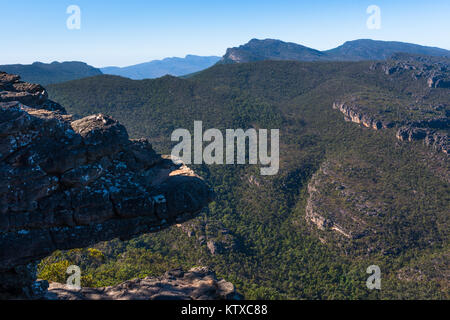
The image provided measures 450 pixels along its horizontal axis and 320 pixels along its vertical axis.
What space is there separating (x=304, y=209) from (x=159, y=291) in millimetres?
70524

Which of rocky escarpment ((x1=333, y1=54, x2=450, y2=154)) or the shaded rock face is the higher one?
rocky escarpment ((x1=333, y1=54, x2=450, y2=154))

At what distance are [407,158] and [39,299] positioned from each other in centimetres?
11148

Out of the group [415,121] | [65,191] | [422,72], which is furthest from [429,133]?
[65,191]

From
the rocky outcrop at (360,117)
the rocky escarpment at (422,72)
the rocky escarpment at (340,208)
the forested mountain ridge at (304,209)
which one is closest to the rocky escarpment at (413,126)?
the rocky outcrop at (360,117)

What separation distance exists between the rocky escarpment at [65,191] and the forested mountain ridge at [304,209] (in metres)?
20.6

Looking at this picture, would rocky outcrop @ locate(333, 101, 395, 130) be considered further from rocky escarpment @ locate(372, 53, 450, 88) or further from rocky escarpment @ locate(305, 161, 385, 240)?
rocky escarpment @ locate(372, 53, 450, 88)

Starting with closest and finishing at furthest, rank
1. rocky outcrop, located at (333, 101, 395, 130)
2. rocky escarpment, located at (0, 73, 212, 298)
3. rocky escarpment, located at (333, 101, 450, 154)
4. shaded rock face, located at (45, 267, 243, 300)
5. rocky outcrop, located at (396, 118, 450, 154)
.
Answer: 1. rocky escarpment, located at (0, 73, 212, 298)
2. shaded rock face, located at (45, 267, 243, 300)
3. rocky outcrop, located at (396, 118, 450, 154)
4. rocky escarpment, located at (333, 101, 450, 154)
5. rocky outcrop, located at (333, 101, 395, 130)

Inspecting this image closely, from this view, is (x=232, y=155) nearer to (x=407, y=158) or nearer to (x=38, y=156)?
(x=407, y=158)

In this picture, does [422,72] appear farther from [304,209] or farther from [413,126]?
[304,209]

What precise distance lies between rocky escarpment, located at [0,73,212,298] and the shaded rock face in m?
2.92

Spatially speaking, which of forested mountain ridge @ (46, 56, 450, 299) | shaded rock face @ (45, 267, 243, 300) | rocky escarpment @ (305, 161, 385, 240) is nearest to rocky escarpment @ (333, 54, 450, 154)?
forested mountain ridge @ (46, 56, 450, 299)

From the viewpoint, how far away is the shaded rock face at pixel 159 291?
2256 cm

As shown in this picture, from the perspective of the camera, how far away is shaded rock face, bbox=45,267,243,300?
22562mm
